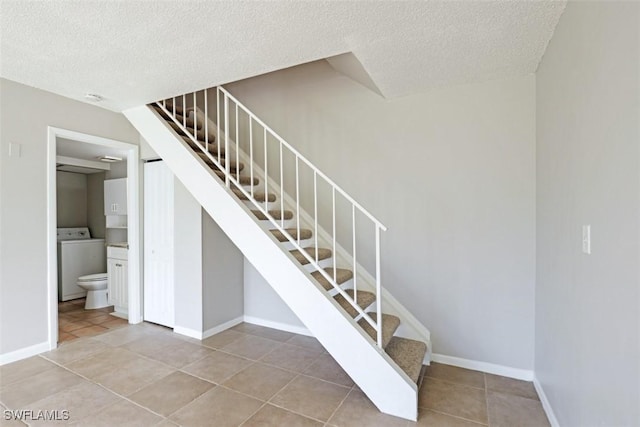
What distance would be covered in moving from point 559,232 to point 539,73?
3.92 ft

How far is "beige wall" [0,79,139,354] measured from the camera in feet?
8.45

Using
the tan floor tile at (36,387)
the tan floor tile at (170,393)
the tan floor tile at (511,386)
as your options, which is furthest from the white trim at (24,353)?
the tan floor tile at (511,386)

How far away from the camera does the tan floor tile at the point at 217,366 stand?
96.2 inches

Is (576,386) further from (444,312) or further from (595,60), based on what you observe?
(595,60)

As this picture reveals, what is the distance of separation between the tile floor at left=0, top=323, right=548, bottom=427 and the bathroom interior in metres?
0.84

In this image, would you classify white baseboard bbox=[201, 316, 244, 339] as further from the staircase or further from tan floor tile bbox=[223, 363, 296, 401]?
the staircase

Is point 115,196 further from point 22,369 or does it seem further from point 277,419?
point 277,419

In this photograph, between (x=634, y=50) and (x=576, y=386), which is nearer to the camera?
(x=634, y=50)

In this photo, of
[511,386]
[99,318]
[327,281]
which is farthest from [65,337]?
[511,386]

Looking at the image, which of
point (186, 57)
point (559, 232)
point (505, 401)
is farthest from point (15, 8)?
point (505, 401)

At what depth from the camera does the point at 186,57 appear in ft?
6.84

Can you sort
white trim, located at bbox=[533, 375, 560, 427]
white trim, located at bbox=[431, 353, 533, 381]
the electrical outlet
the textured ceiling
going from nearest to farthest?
1. the electrical outlet
2. the textured ceiling
3. white trim, located at bbox=[533, 375, 560, 427]
4. white trim, located at bbox=[431, 353, 533, 381]

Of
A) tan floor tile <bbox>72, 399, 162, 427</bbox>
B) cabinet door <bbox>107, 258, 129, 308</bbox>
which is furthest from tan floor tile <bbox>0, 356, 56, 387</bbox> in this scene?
cabinet door <bbox>107, 258, 129, 308</bbox>

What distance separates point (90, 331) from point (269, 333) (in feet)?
6.28
